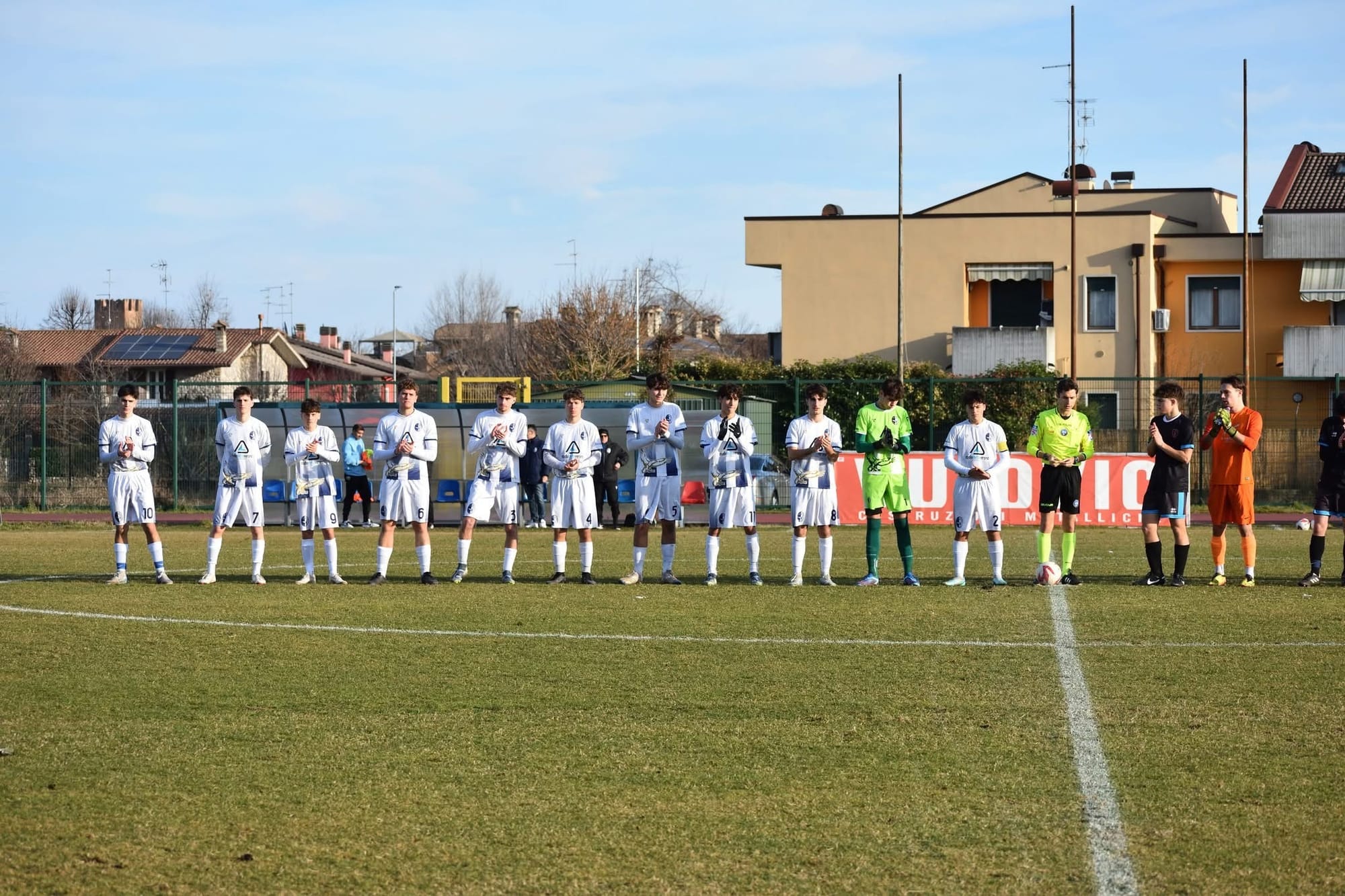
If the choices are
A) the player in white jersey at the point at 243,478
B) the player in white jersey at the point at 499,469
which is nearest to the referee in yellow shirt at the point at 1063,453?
the player in white jersey at the point at 499,469

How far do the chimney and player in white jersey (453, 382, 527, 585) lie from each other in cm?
4376

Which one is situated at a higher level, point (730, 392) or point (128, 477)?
point (730, 392)

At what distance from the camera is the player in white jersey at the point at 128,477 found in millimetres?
15000

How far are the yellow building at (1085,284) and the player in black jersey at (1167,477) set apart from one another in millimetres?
26025

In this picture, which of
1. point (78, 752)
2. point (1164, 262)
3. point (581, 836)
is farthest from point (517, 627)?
point (1164, 262)

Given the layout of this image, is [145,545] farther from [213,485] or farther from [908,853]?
[908,853]

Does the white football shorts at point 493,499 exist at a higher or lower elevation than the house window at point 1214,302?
lower

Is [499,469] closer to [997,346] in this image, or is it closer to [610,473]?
[610,473]

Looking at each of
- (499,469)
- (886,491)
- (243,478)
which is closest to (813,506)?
(886,491)

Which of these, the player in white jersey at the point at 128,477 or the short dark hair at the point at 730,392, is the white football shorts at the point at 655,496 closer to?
the short dark hair at the point at 730,392

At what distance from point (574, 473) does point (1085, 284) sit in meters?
30.6

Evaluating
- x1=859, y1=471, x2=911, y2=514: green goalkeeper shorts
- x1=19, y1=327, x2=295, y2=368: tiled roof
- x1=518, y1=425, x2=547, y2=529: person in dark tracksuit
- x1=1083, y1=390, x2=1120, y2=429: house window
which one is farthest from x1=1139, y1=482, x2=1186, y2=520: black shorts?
x1=19, y1=327, x2=295, y2=368: tiled roof

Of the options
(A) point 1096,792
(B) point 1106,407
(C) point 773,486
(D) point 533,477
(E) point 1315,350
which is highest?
(E) point 1315,350

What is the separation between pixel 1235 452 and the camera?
14398 mm
